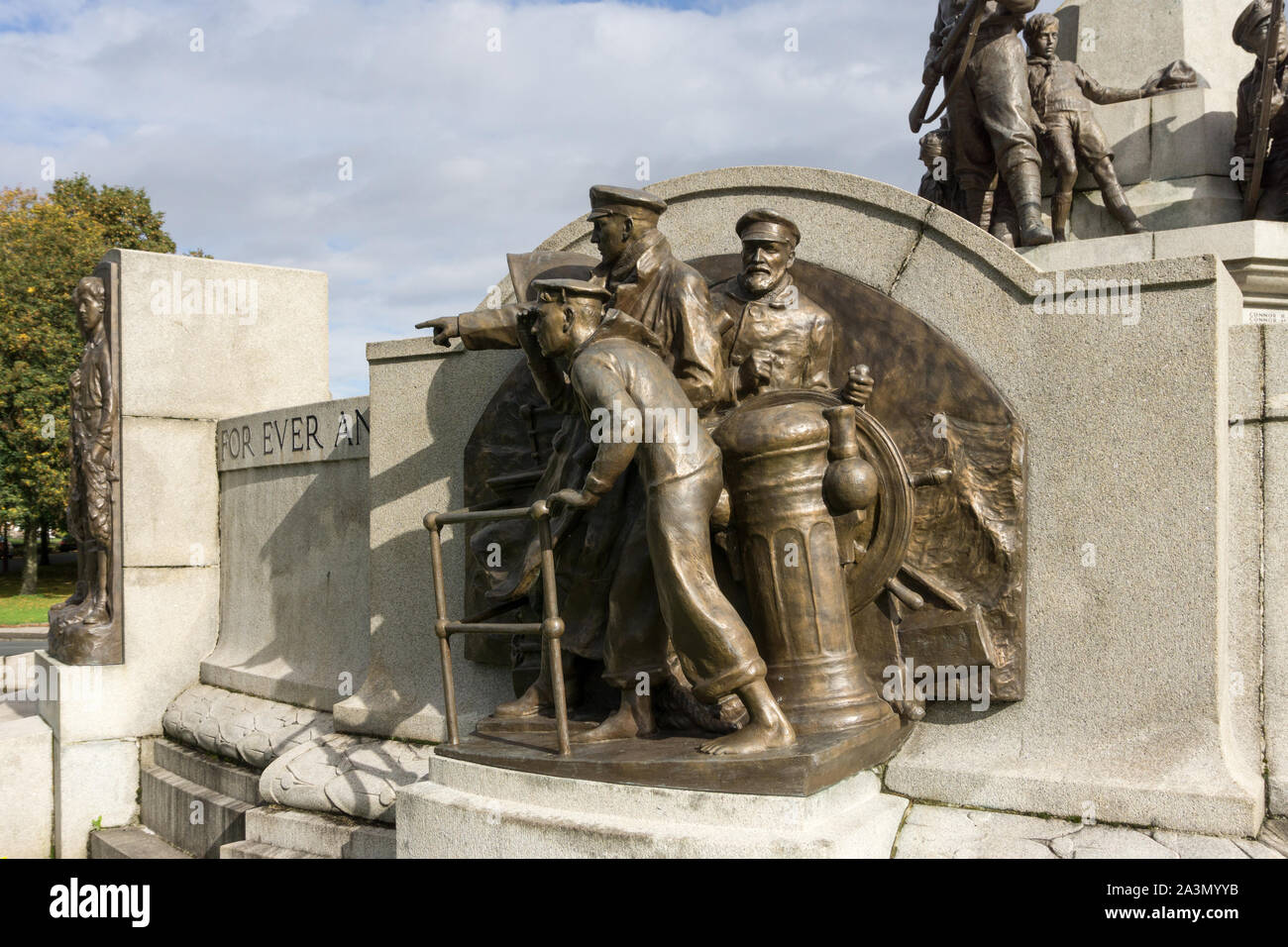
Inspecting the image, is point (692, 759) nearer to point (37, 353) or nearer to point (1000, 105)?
point (1000, 105)

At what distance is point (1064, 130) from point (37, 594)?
89.1 feet

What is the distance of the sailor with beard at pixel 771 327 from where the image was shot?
498 cm

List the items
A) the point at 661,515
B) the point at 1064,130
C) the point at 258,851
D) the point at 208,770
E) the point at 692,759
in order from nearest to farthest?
the point at 692,759 < the point at 661,515 < the point at 258,851 < the point at 208,770 < the point at 1064,130

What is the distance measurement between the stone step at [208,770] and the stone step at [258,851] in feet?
1.19

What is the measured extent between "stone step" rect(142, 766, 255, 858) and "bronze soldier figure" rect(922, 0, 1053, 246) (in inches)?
249

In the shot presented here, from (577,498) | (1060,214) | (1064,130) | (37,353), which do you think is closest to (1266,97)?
(1064,130)

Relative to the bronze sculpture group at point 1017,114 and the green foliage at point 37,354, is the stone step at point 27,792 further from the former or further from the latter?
the green foliage at point 37,354

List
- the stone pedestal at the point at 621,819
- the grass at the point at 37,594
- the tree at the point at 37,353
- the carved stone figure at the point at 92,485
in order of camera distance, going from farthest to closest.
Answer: the tree at the point at 37,353 < the grass at the point at 37,594 < the carved stone figure at the point at 92,485 < the stone pedestal at the point at 621,819

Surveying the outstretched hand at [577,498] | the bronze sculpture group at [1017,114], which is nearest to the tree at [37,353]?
the bronze sculpture group at [1017,114]

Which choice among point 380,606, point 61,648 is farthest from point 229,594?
point 380,606

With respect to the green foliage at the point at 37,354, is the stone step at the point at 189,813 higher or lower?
lower

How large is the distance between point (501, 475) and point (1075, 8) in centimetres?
674

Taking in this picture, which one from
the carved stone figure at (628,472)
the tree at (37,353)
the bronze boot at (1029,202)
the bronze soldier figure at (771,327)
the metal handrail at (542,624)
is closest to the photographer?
the metal handrail at (542,624)

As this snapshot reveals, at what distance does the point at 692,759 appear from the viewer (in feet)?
13.3
